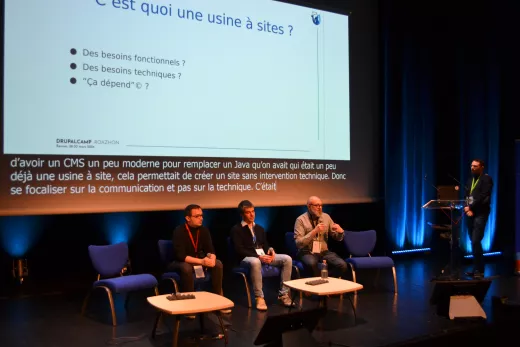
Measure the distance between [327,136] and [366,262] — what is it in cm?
172

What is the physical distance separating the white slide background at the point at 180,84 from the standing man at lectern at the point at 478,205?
5.22 ft

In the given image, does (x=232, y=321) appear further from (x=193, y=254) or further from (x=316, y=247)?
(x=316, y=247)

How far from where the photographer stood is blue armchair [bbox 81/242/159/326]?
14.0ft

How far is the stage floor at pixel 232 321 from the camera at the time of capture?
3840mm

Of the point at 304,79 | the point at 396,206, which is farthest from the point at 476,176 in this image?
the point at 304,79

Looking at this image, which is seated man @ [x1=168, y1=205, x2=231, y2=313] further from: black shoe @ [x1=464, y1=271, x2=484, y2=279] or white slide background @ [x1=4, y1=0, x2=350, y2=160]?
black shoe @ [x1=464, y1=271, x2=484, y2=279]

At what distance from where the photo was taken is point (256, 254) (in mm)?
4965

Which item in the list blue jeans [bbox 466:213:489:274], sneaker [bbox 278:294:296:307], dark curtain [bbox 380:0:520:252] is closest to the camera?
sneaker [bbox 278:294:296:307]

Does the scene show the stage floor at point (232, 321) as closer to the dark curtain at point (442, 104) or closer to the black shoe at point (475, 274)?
the black shoe at point (475, 274)

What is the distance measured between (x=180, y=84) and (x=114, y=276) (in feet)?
6.58

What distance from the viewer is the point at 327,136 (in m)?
6.27

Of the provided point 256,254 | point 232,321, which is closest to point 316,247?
Result: point 256,254

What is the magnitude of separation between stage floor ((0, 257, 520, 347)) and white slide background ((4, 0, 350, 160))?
1.48 meters

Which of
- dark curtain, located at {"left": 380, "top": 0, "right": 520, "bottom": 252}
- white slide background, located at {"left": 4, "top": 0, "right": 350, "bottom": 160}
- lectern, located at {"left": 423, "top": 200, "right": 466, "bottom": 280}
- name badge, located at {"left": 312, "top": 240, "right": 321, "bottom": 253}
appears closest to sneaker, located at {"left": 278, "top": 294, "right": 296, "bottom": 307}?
name badge, located at {"left": 312, "top": 240, "right": 321, "bottom": 253}
